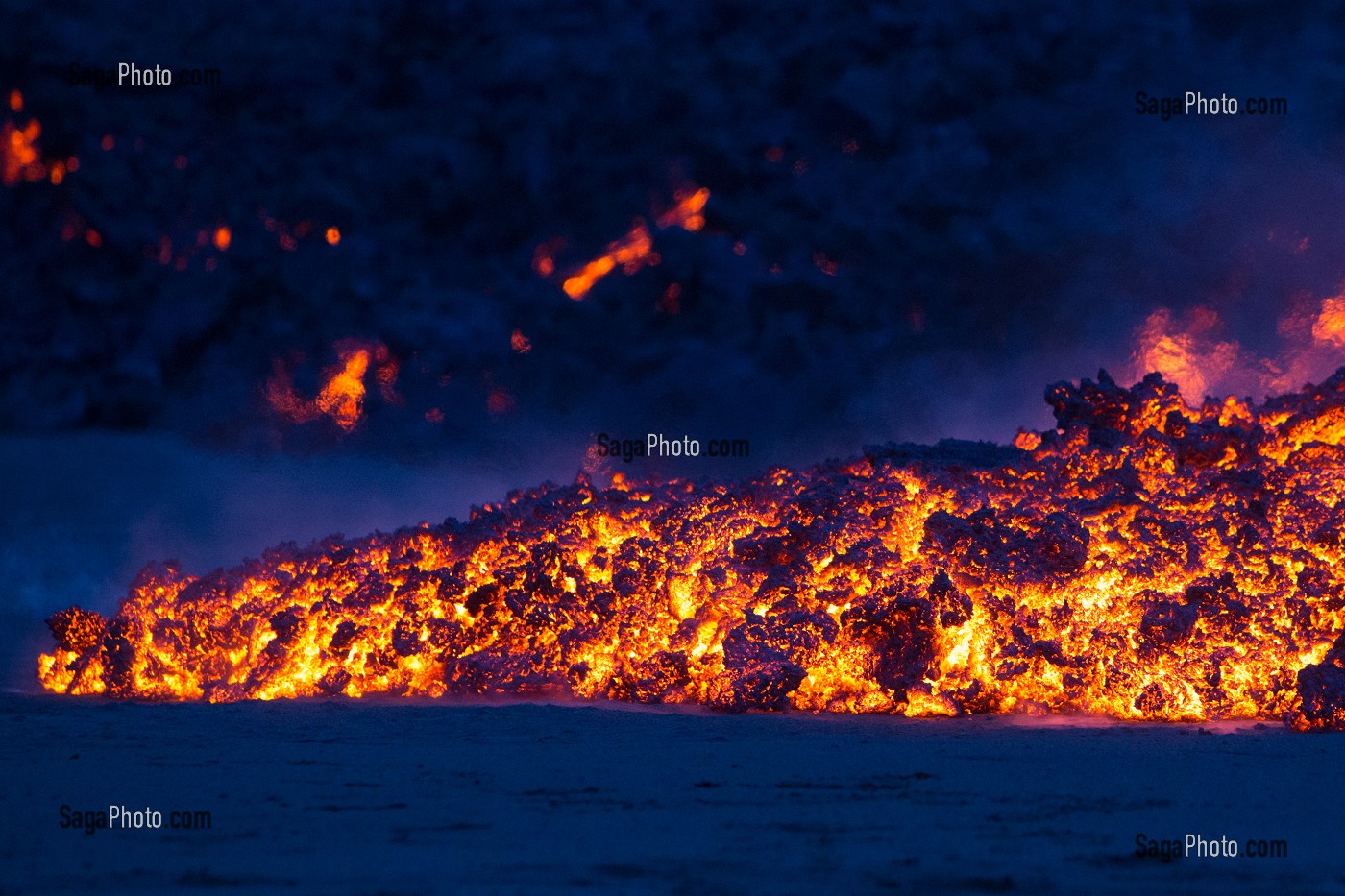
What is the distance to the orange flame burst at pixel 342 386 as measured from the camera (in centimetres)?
825

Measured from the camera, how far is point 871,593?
5371 mm

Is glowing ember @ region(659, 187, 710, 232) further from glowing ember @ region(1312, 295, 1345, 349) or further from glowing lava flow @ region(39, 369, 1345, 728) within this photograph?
glowing ember @ region(1312, 295, 1345, 349)

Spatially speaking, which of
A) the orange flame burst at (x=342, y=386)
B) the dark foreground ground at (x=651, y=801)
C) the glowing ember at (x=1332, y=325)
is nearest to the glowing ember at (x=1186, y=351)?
the glowing ember at (x=1332, y=325)

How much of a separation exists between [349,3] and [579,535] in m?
4.47

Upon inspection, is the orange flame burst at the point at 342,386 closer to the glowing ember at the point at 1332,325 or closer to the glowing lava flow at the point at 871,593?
the glowing lava flow at the point at 871,593

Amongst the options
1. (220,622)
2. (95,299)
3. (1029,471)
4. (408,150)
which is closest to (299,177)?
(408,150)

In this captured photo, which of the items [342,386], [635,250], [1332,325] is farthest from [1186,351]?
[342,386]

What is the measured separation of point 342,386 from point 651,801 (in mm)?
→ 5321

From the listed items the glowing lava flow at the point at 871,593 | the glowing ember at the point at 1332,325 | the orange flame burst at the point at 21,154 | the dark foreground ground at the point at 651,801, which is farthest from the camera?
the orange flame burst at the point at 21,154

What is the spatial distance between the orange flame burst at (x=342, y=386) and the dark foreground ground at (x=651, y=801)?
335 cm

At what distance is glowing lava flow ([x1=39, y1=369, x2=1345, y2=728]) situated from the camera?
16.7 ft

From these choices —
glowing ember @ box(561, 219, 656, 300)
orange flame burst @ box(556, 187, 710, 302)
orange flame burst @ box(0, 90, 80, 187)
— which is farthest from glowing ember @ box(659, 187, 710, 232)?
orange flame burst @ box(0, 90, 80, 187)

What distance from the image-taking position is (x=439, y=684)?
5.61 meters

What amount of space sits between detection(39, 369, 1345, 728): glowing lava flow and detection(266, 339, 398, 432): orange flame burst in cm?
201
